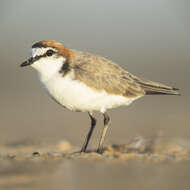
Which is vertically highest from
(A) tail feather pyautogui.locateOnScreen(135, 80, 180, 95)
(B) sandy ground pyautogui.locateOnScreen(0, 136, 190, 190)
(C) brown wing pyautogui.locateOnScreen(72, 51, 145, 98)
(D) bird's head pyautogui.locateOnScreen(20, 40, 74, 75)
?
(D) bird's head pyautogui.locateOnScreen(20, 40, 74, 75)

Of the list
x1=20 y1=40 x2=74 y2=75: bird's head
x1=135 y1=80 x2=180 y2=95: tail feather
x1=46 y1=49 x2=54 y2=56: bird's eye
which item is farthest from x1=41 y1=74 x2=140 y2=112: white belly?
x1=135 y1=80 x2=180 y2=95: tail feather

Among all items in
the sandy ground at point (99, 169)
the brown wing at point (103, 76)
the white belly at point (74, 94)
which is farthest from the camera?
the brown wing at point (103, 76)

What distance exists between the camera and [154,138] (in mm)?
9375

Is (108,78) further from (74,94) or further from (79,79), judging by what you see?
(74,94)

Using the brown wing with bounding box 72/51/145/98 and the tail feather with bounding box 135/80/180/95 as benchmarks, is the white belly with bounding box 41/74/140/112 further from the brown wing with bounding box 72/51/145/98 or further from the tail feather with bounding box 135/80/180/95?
the tail feather with bounding box 135/80/180/95

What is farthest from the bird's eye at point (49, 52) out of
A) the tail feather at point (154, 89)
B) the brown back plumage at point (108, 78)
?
the tail feather at point (154, 89)

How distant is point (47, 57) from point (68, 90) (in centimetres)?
73

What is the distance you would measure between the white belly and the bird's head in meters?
0.24

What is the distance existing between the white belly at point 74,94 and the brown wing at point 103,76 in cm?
12

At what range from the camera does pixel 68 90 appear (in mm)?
8086

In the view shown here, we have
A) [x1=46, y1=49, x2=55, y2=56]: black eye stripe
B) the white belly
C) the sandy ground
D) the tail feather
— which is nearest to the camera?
the sandy ground

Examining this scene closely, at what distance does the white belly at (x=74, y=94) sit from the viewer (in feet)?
26.6

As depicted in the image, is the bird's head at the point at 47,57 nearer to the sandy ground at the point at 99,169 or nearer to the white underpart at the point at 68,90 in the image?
the white underpart at the point at 68,90

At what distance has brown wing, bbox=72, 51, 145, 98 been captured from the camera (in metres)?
8.34
